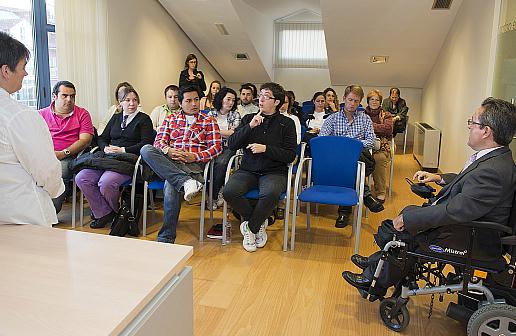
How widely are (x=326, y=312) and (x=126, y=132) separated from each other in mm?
2439

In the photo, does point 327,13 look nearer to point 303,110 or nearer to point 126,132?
point 303,110

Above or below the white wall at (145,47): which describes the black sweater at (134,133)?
below

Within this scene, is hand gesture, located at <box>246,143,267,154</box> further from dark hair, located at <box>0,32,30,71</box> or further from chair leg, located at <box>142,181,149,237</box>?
dark hair, located at <box>0,32,30,71</box>

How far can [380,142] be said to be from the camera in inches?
189

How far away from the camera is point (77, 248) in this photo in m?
1.25

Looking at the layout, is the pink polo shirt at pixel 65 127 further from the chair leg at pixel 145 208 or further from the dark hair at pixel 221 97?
the dark hair at pixel 221 97

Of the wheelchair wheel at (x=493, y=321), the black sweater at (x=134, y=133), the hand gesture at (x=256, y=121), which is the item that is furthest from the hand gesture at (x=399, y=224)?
the black sweater at (x=134, y=133)

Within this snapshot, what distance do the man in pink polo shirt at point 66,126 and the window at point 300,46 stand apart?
6.07 metres

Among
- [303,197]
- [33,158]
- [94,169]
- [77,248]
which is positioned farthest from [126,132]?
[77,248]

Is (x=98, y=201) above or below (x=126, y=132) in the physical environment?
below

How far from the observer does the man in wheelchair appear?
6.45 ft

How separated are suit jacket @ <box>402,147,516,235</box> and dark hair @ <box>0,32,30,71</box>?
6.04ft

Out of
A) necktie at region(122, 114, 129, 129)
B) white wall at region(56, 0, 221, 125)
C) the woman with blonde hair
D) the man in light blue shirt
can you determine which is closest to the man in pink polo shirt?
necktie at region(122, 114, 129, 129)

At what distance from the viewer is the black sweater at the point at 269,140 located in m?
3.46
